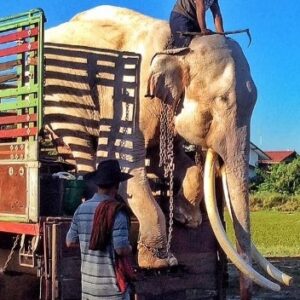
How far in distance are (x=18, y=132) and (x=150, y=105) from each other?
118 centimetres

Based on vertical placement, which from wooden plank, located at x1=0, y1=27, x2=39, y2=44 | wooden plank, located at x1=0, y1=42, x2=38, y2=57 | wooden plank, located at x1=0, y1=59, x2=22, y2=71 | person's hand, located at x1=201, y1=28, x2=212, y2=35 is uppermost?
person's hand, located at x1=201, y1=28, x2=212, y2=35

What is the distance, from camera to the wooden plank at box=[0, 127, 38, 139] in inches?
232

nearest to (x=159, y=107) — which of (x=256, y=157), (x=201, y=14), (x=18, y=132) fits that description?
(x=201, y=14)

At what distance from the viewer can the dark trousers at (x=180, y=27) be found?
667 centimetres

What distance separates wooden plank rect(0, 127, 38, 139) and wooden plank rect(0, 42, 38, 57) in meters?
0.59

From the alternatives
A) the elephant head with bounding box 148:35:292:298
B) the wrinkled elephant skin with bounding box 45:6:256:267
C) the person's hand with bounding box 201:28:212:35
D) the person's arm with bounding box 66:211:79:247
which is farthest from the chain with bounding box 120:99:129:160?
the person's arm with bounding box 66:211:79:247

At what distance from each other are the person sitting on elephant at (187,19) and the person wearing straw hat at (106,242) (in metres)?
2.33

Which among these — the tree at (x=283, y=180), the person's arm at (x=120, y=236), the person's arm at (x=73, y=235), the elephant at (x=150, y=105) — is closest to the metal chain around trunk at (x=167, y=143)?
the elephant at (x=150, y=105)

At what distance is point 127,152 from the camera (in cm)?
665

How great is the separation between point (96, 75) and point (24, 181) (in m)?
1.47

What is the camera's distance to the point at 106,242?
176 inches

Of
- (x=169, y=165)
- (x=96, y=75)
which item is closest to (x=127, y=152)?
(x=169, y=165)

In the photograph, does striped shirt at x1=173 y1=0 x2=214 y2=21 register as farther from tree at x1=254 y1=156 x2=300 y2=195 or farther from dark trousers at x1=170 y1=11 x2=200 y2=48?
tree at x1=254 y1=156 x2=300 y2=195

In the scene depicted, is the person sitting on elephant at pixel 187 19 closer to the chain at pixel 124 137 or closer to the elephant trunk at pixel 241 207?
the chain at pixel 124 137
